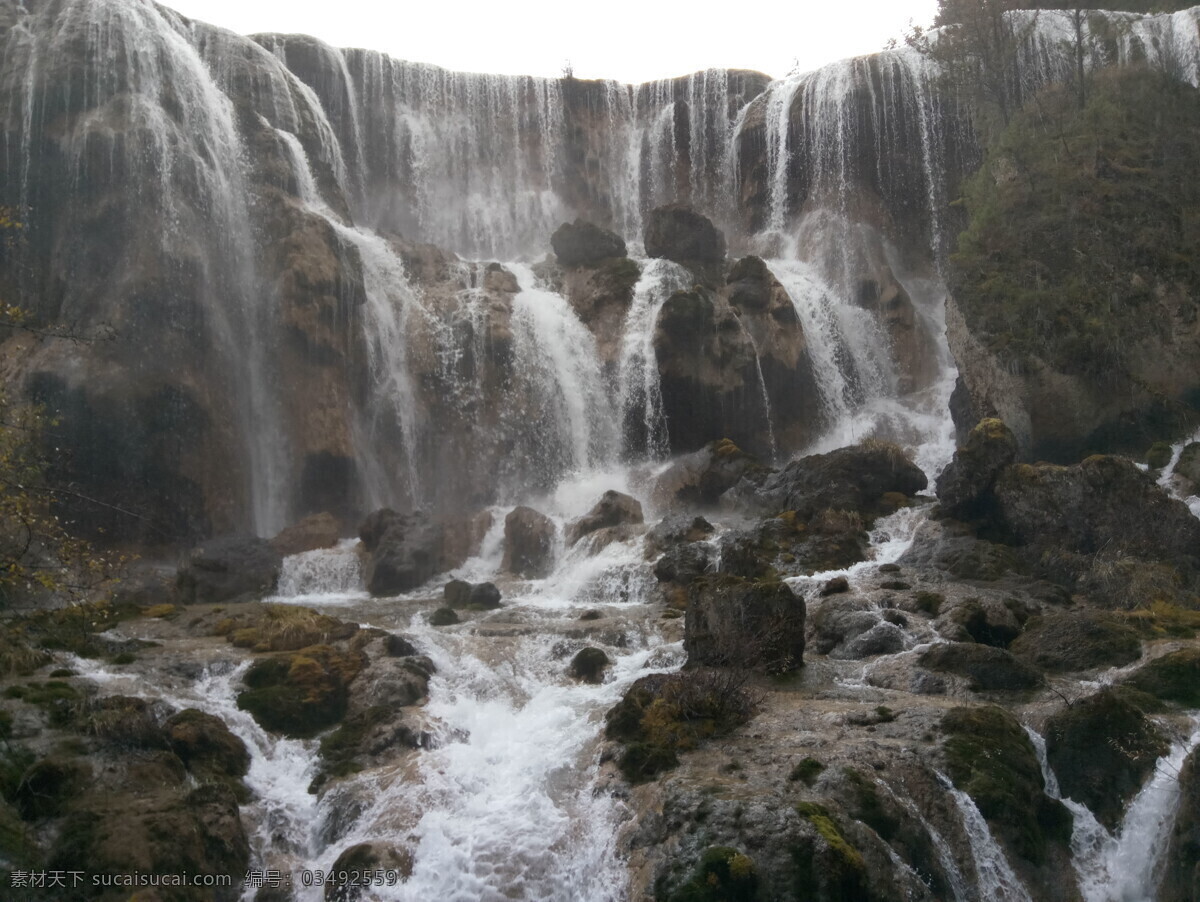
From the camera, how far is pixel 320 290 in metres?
33.7

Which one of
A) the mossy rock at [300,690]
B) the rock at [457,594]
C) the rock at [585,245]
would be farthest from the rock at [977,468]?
the rock at [585,245]

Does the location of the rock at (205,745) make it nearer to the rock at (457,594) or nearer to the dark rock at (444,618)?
the dark rock at (444,618)

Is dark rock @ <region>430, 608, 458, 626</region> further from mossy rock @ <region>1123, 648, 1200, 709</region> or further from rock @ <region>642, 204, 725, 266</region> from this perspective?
rock @ <region>642, 204, 725, 266</region>

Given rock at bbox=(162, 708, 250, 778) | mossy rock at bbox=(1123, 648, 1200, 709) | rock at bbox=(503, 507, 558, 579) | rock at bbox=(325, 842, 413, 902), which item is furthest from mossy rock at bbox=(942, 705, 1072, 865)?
rock at bbox=(503, 507, 558, 579)

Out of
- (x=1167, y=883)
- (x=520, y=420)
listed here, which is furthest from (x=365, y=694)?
(x=520, y=420)

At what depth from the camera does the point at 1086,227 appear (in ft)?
99.2

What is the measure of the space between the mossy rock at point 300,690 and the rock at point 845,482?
13551 millimetres

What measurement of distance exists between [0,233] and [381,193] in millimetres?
18323

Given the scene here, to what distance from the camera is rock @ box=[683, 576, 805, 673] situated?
15688 mm

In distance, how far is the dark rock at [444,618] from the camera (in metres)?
21.6

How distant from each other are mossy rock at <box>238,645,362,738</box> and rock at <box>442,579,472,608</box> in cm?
701

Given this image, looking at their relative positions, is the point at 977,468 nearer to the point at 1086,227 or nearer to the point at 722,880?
the point at 1086,227

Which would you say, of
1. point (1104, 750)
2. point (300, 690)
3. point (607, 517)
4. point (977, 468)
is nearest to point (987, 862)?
point (1104, 750)

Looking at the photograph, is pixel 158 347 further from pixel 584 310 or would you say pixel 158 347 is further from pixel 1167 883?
pixel 1167 883
